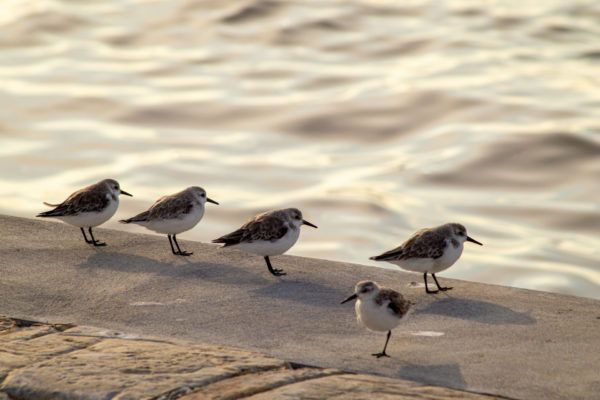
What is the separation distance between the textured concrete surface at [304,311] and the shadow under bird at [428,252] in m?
0.20

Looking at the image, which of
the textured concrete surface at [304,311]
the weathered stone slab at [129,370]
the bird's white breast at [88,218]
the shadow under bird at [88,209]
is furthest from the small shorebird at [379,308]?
the bird's white breast at [88,218]

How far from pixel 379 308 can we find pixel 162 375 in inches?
75.4

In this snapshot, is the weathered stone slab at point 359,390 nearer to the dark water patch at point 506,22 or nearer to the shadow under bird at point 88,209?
the shadow under bird at point 88,209

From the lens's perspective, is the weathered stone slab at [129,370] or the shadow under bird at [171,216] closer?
the weathered stone slab at [129,370]

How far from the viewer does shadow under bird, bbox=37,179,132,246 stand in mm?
9984

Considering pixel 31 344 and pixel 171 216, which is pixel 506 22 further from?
pixel 31 344

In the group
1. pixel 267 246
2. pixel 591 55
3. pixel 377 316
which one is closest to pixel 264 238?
pixel 267 246

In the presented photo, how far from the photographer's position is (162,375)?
5.99 m

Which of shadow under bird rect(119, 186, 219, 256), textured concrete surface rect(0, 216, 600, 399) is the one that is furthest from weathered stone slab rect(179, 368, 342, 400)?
shadow under bird rect(119, 186, 219, 256)

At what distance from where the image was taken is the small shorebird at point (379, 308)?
23.6ft

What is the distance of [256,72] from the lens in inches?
970

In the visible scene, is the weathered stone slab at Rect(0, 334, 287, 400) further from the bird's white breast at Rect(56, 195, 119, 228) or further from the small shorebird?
the bird's white breast at Rect(56, 195, 119, 228)

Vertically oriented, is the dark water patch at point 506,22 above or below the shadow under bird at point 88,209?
below

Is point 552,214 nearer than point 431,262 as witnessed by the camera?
No
